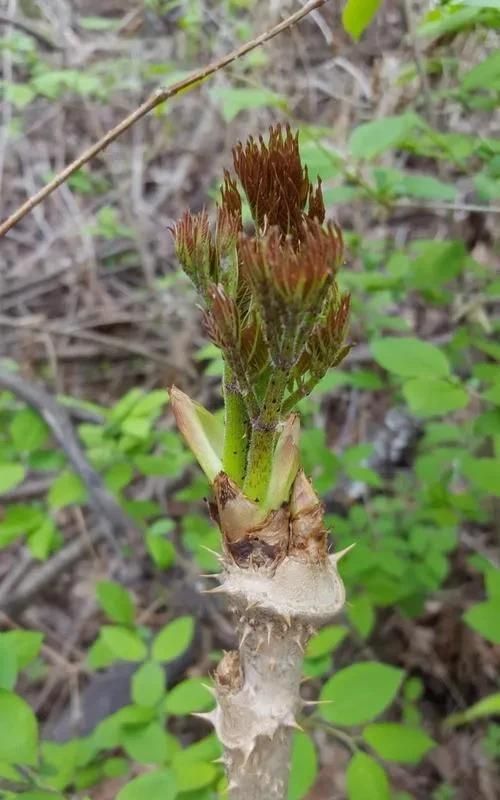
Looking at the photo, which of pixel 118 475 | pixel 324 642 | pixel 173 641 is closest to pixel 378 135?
pixel 118 475

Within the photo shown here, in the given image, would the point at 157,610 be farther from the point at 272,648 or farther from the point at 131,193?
the point at 131,193

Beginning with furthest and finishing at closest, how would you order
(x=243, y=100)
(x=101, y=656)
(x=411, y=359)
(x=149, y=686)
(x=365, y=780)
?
(x=101, y=656)
(x=243, y=100)
(x=411, y=359)
(x=149, y=686)
(x=365, y=780)

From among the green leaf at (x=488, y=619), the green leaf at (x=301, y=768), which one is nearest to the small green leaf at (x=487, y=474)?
the green leaf at (x=488, y=619)

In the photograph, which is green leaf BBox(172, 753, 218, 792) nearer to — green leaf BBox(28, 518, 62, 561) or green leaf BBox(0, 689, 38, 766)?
green leaf BBox(0, 689, 38, 766)

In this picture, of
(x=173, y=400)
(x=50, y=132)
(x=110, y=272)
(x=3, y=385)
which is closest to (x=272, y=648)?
(x=173, y=400)

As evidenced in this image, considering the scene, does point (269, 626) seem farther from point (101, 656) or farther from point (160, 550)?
point (101, 656)

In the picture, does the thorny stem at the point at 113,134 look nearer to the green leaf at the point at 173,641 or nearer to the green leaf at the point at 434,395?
the green leaf at the point at 434,395
